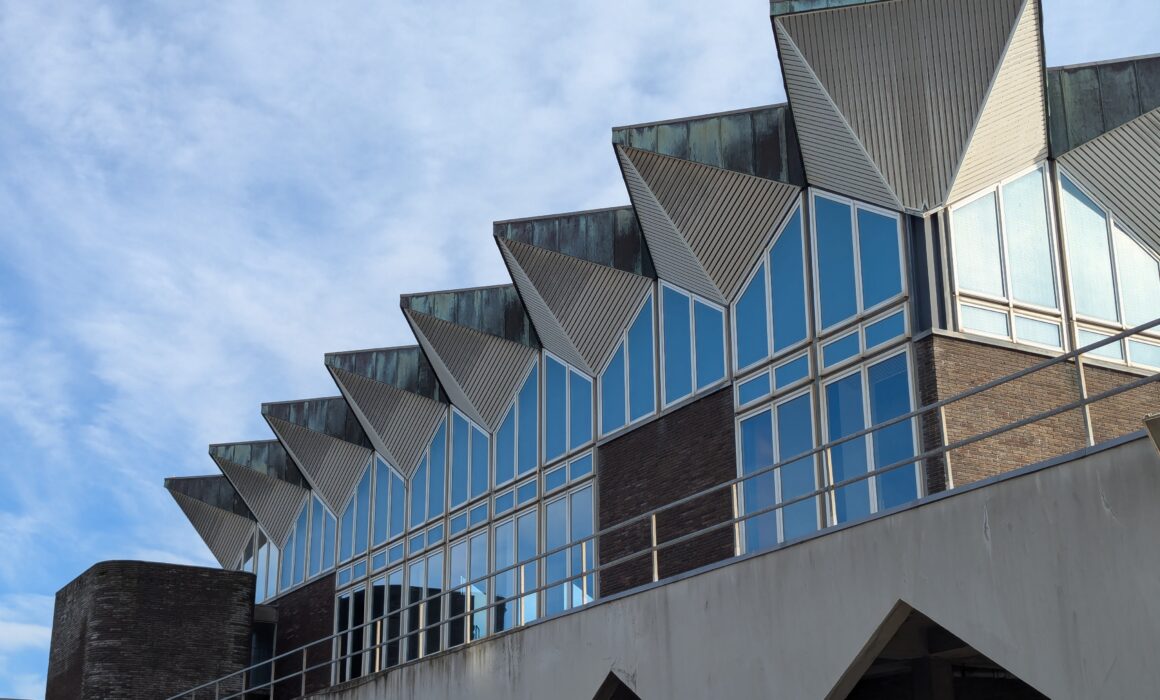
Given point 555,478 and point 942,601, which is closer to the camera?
point 942,601

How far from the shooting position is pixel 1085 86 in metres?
19.2

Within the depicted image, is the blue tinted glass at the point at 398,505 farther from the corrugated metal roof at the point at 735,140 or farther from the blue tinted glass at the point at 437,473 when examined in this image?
the corrugated metal roof at the point at 735,140

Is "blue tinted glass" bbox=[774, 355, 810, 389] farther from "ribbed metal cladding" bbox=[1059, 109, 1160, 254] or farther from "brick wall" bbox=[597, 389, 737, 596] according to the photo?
"ribbed metal cladding" bbox=[1059, 109, 1160, 254]

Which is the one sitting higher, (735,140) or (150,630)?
(735,140)

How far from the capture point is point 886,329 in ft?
59.6

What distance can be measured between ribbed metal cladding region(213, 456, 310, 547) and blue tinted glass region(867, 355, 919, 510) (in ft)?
69.1

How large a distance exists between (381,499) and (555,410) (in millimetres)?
7783

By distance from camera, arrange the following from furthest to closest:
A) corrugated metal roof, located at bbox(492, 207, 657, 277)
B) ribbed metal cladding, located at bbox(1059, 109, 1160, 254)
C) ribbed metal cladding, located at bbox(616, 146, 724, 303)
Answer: corrugated metal roof, located at bbox(492, 207, 657, 277)
ribbed metal cladding, located at bbox(616, 146, 724, 303)
ribbed metal cladding, located at bbox(1059, 109, 1160, 254)

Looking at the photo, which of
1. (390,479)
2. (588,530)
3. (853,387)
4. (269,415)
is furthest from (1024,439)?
(269,415)

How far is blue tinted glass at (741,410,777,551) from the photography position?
19391 millimetres

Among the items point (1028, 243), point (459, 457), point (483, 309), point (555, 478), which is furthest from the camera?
point (459, 457)

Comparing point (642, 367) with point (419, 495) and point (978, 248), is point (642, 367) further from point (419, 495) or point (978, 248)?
point (419, 495)

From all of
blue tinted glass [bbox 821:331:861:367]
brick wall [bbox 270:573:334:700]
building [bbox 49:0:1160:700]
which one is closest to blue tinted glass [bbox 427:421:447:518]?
building [bbox 49:0:1160:700]

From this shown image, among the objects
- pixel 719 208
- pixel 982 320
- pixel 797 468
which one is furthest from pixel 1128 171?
pixel 797 468
